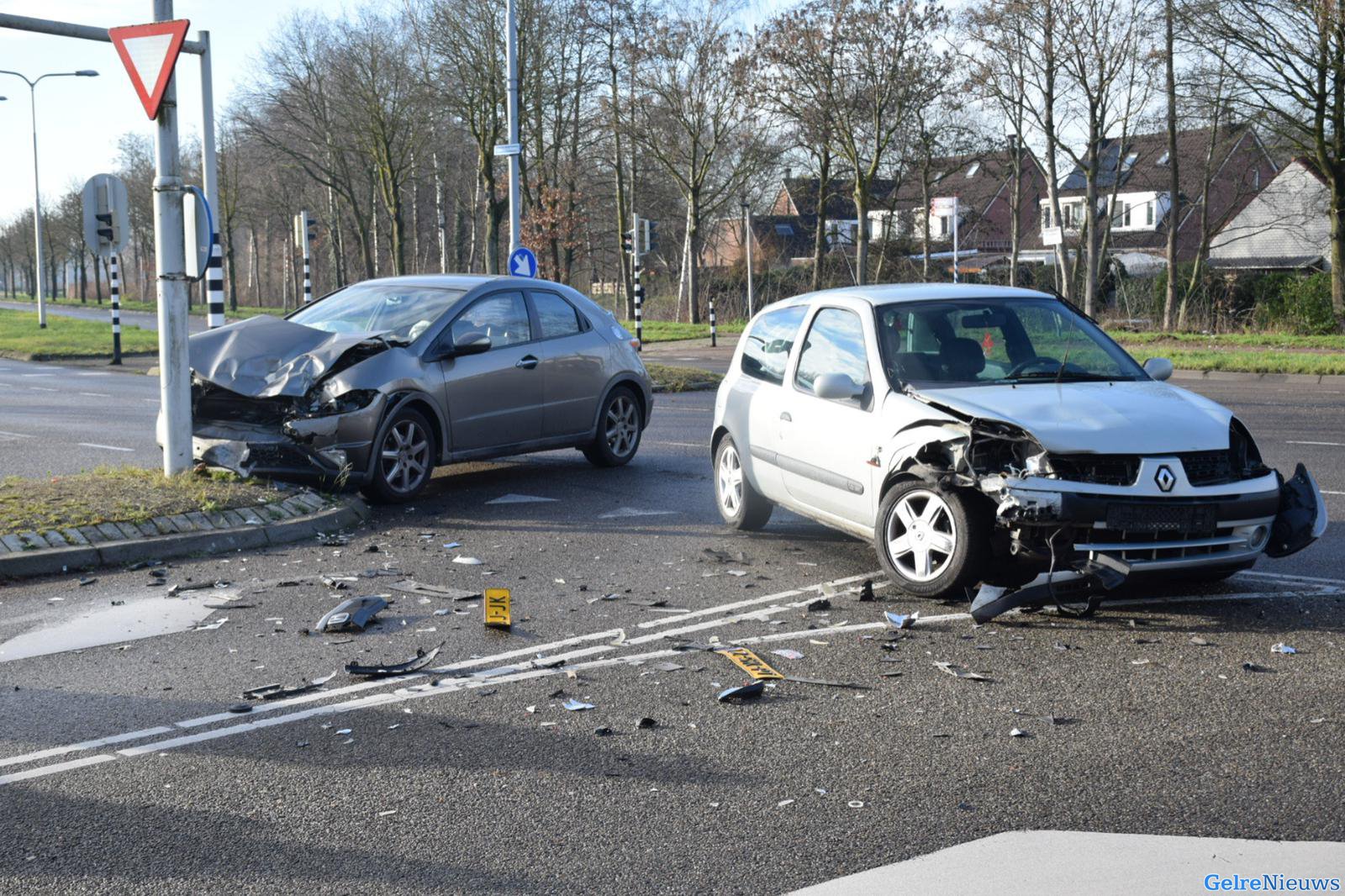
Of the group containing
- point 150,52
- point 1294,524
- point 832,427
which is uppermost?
point 150,52

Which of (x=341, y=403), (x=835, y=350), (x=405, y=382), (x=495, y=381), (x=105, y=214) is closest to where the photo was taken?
(x=835, y=350)

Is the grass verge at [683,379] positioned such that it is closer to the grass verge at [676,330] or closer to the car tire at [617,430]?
the car tire at [617,430]

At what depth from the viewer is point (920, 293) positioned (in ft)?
26.1

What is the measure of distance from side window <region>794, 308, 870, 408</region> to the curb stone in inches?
134

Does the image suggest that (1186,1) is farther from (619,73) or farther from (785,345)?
(785,345)

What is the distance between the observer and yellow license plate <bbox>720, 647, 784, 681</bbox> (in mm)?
5551

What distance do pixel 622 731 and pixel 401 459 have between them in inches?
227

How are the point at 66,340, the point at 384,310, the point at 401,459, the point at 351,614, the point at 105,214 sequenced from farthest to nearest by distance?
the point at 66,340, the point at 105,214, the point at 384,310, the point at 401,459, the point at 351,614

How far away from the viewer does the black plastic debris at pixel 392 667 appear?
5.62 metres

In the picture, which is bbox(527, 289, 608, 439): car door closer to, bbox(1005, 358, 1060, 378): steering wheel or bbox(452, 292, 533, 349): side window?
bbox(452, 292, 533, 349): side window

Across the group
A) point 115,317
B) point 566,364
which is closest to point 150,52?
point 566,364

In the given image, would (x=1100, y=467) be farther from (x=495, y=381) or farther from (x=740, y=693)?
(x=495, y=381)

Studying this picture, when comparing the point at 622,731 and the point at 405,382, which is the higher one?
the point at 405,382

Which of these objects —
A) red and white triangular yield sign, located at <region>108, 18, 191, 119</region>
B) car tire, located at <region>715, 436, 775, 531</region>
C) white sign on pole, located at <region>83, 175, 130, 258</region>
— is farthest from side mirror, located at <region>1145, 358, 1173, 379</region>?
white sign on pole, located at <region>83, 175, 130, 258</region>
